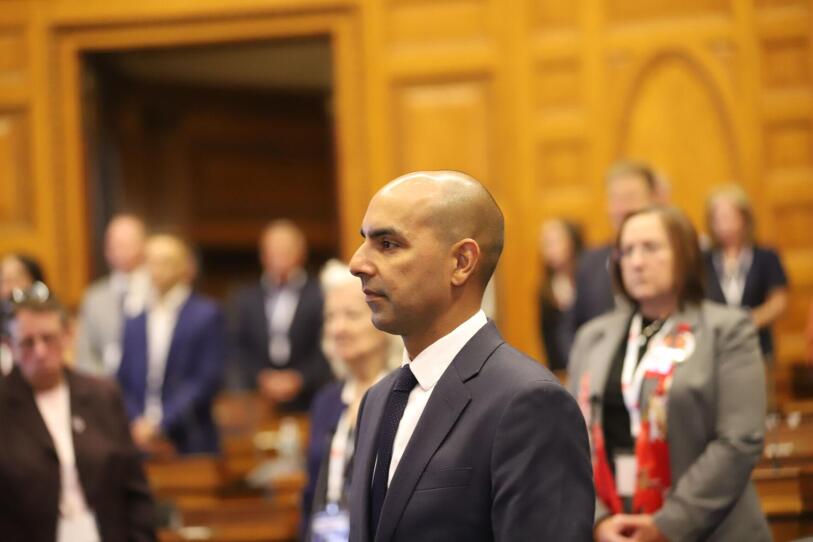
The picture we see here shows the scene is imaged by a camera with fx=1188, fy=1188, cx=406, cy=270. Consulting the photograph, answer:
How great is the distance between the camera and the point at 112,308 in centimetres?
635

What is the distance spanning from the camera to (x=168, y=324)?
6.04m

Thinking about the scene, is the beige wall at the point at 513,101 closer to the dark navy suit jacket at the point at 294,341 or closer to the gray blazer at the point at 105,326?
the dark navy suit jacket at the point at 294,341

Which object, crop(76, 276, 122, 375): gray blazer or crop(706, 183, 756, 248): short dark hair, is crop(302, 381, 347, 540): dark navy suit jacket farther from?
crop(706, 183, 756, 248): short dark hair

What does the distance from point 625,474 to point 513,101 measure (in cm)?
442

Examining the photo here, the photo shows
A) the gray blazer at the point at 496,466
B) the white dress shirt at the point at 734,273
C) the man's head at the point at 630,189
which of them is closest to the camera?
the gray blazer at the point at 496,466

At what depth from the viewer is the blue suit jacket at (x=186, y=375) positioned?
588cm

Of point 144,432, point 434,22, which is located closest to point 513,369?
point 144,432

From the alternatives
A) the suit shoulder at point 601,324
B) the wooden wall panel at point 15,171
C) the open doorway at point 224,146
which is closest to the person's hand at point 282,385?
the wooden wall panel at point 15,171

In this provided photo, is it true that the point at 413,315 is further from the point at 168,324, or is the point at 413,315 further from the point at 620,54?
the point at 620,54

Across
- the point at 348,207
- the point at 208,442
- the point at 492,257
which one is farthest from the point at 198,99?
the point at 492,257

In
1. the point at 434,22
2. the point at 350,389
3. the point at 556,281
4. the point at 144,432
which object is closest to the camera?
the point at 350,389

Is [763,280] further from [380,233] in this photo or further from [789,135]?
[380,233]

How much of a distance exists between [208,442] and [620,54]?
342 centimetres

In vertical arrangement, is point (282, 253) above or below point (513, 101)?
below
